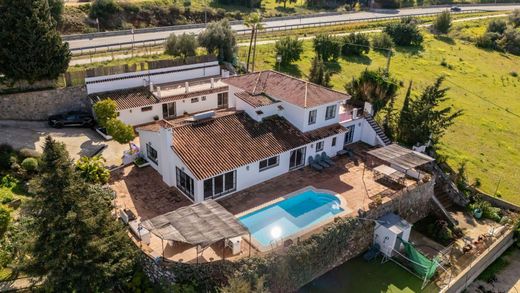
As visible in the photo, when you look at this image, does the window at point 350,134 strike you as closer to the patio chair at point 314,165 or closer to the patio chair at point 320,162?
the patio chair at point 320,162

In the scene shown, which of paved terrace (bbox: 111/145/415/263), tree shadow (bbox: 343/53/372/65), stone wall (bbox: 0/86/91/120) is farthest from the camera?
tree shadow (bbox: 343/53/372/65)

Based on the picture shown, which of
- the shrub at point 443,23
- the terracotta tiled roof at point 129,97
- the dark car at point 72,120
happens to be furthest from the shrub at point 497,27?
the dark car at point 72,120

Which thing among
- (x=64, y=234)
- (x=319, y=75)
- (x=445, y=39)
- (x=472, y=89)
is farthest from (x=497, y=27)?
(x=64, y=234)

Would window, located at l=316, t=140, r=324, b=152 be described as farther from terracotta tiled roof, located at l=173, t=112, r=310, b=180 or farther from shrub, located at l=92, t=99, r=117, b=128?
shrub, located at l=92, t=99, r=117, b=128

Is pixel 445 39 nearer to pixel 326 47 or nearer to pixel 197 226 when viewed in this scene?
pixel 326 47

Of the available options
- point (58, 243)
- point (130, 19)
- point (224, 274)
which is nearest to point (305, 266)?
point (224, 274)

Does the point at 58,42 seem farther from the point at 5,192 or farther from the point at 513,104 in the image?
the point at 513,104

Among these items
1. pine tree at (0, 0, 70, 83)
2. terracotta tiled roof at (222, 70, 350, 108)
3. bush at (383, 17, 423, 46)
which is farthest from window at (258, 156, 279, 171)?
bush at (383, 17, 423, 46)
